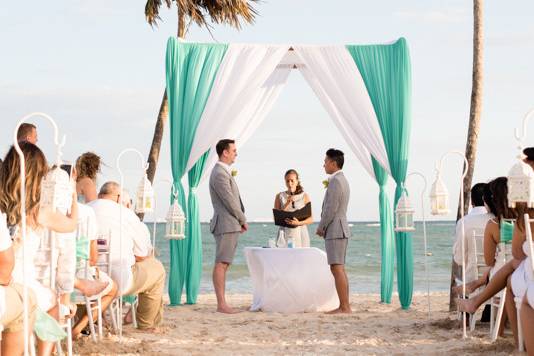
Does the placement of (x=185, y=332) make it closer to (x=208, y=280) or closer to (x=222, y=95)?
(x=222, y=95)

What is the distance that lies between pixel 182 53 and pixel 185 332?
10.1ft

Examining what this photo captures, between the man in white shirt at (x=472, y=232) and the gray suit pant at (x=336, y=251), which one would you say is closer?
the man in white shirt at (x=472, y=232)

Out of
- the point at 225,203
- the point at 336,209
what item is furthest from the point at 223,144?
the point at 336,209

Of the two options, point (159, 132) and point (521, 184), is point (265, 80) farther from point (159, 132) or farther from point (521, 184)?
point (521, 184)

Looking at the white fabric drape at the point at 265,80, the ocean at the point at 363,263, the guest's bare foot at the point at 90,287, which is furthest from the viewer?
the ocean at the point at 363,263

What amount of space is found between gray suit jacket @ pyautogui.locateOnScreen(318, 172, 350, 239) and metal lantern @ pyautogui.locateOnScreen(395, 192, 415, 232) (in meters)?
0.48

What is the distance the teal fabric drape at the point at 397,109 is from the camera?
853cm

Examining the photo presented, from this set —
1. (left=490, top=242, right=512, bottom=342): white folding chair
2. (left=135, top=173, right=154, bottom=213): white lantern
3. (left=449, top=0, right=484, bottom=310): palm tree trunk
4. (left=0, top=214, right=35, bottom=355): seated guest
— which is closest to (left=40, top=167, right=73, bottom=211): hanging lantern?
(left=0, top=214, right=35, bottom=355): seated guest

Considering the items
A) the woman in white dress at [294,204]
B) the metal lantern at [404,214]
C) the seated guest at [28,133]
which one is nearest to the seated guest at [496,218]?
the metal lantern at [404,214]

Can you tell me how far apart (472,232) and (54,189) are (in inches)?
140

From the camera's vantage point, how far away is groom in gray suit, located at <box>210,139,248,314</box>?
319 inches

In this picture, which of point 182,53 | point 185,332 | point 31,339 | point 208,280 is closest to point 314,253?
point 185,332

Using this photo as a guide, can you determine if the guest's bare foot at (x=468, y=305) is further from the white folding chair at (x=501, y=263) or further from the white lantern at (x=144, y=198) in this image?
the white lantern at (x=144, y=198)

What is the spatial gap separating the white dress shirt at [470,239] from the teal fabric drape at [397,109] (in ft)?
6.16
